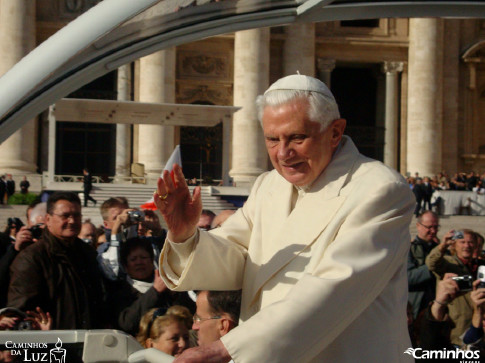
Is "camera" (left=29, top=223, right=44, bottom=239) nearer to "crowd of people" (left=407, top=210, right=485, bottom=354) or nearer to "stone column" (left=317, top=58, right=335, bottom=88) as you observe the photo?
"crowd of people" (left=407, top=210, right=485, bottom=354)

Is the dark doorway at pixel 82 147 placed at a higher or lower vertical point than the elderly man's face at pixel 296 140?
higher

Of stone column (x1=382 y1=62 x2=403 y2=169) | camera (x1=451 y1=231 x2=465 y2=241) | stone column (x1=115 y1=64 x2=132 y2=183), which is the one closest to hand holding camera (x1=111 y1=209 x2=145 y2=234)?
camera (x1=451 y1=231 x2=465 y2=241)

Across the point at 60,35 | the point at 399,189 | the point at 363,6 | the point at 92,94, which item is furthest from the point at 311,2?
the point at 92,94

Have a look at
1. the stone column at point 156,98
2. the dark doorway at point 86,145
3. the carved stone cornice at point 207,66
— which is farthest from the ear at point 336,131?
the carved stone cornice at point 207,66

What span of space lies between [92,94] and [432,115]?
504 inches

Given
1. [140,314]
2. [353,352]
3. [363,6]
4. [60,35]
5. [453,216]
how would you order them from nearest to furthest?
[353,352], [60,35], [363,6], [140,314], [453,216]

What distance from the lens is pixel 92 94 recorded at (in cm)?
3161

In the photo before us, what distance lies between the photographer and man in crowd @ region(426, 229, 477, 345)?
18.2 ft

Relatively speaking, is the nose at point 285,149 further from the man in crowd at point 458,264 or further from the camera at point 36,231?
the camera at point 36,231

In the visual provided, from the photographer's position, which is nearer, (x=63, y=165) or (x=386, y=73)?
(x=63, y=165)

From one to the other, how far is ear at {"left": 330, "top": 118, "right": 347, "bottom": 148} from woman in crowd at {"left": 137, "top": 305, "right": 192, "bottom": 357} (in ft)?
5.65

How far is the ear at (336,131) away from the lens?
282 centimetres

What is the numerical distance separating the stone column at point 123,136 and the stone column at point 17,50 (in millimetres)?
3106

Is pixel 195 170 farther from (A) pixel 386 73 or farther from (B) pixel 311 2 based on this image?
(B) pixel 311 2
